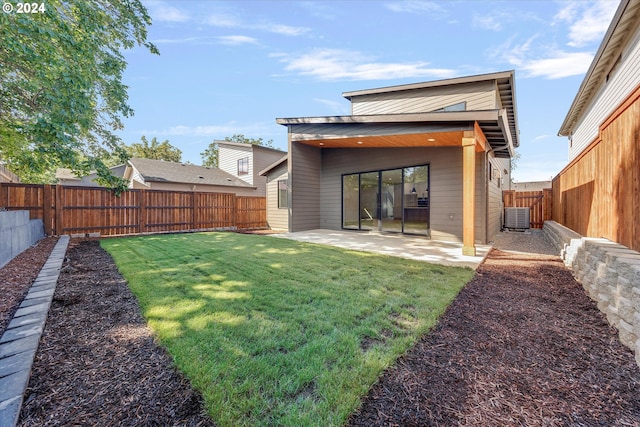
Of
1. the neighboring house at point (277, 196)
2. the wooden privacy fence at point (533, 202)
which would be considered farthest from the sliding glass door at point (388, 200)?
the wooden privacy fence at point (533, 202)

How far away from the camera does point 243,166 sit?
18.7 metres

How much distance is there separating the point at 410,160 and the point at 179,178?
1297cm

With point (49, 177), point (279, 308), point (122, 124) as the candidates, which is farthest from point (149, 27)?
point (49, 177)

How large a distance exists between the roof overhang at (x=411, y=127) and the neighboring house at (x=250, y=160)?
934cm

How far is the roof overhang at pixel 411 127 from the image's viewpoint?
5652 mm

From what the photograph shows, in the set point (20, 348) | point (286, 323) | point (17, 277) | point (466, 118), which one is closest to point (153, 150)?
point (17, 277)

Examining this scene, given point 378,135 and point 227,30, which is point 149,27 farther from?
point 378,135

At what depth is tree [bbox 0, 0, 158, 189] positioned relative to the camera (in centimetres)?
468

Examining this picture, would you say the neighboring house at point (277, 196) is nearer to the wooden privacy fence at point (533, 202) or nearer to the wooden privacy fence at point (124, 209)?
the wooden privacy fence at point (124, 209)

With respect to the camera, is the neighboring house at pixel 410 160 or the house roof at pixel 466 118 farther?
the neighboring house at pixel 410 160

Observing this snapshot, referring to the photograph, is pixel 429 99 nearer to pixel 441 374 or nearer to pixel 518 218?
pixel 518 218

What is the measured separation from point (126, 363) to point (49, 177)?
23288mm

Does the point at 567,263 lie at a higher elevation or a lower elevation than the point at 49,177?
lower

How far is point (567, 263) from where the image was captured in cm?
486
